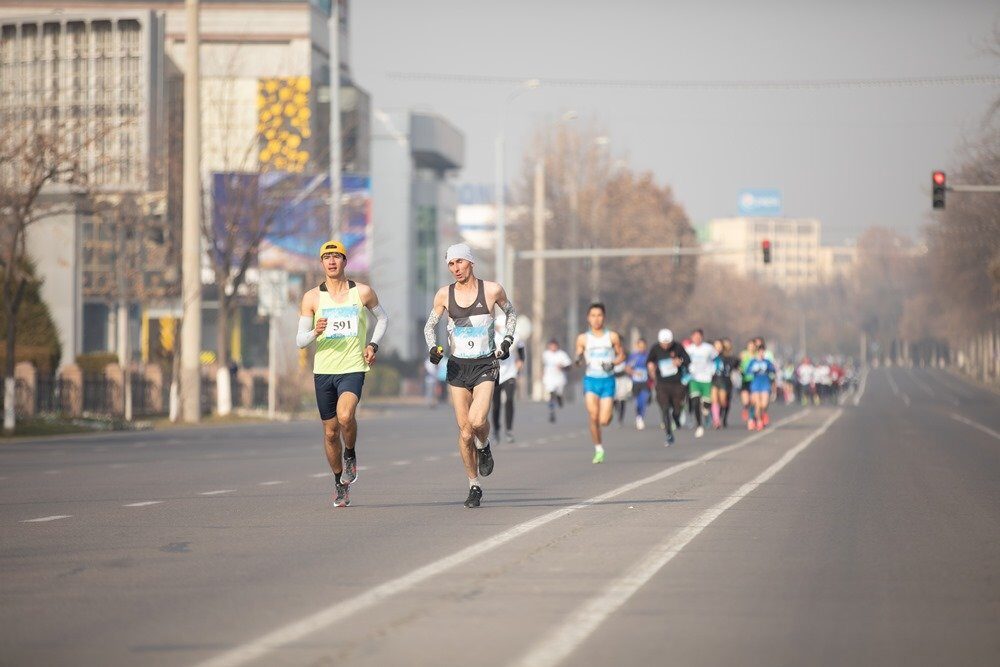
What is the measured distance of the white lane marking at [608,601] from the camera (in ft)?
24.1

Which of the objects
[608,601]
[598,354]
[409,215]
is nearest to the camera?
[608,601]

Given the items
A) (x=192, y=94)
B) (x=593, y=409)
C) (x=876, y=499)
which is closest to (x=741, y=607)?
(x=876, y=499)

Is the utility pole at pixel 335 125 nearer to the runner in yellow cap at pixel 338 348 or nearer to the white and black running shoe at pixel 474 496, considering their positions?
the runner in yellow cap at pixel 338 348

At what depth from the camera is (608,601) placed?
8.87 meters

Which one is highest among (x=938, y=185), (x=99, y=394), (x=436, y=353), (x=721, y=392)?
(x=938, y=185)

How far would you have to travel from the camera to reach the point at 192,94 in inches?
1471

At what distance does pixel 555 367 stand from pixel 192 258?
7993 millimetres

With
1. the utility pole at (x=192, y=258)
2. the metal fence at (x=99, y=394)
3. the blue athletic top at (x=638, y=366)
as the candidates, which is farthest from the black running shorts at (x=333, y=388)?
the metal fence at (x=99, y=394)

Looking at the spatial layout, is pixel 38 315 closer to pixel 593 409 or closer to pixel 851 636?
pixel 593 409

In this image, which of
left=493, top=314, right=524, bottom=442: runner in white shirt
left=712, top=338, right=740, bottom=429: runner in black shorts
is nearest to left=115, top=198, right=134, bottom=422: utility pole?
left=493, top=314, right=524, bottom=442: runner in white shirt

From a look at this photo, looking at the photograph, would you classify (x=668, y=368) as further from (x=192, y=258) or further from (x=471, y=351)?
(x=471, y=351)

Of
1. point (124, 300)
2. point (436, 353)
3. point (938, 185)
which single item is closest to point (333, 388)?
point (436, 353)

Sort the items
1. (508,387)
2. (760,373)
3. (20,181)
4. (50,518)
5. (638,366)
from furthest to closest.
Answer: (638,366), (760,373), (20,181), (508,387), (50,518)

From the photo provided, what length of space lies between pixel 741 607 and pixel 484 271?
4271 inches
